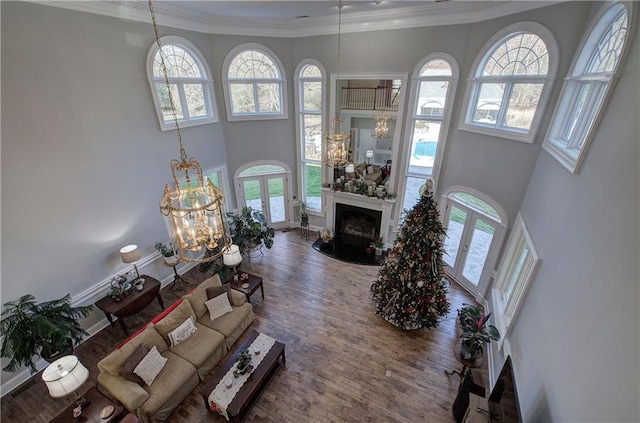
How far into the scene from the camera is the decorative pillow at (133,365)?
12.6ft

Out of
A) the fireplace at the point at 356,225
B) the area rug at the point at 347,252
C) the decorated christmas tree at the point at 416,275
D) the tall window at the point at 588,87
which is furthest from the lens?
the fireplace at the point at 356,225

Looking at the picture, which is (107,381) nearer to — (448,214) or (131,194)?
(131,194)

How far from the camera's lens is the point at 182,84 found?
6.18m

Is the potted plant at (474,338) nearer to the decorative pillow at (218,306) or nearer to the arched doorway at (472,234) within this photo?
the arched doorway at (472,234)

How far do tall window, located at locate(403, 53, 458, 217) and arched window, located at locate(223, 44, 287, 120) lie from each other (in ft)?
11.7

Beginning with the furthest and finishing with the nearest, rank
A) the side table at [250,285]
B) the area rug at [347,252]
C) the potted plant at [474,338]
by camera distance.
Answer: the area rug at [347,252] < the side table at [250,285] < the potted plant at [474,338]

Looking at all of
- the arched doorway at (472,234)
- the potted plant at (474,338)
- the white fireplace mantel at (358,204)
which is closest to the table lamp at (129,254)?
the white fireplace mantel at (358,204)

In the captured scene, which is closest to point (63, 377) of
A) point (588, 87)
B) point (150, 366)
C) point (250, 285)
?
point (150, 366)

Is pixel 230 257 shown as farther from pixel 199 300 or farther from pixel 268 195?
pixel 268 195

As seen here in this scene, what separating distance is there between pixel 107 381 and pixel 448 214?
7132 mm

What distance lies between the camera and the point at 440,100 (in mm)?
6156

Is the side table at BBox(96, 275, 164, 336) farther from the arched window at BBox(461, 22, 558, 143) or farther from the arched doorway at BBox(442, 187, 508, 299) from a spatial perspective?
the arched window at BBox(461, 22, 558, 143)

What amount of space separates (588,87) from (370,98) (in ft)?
22.6

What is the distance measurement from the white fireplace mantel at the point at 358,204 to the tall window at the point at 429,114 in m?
0.86
